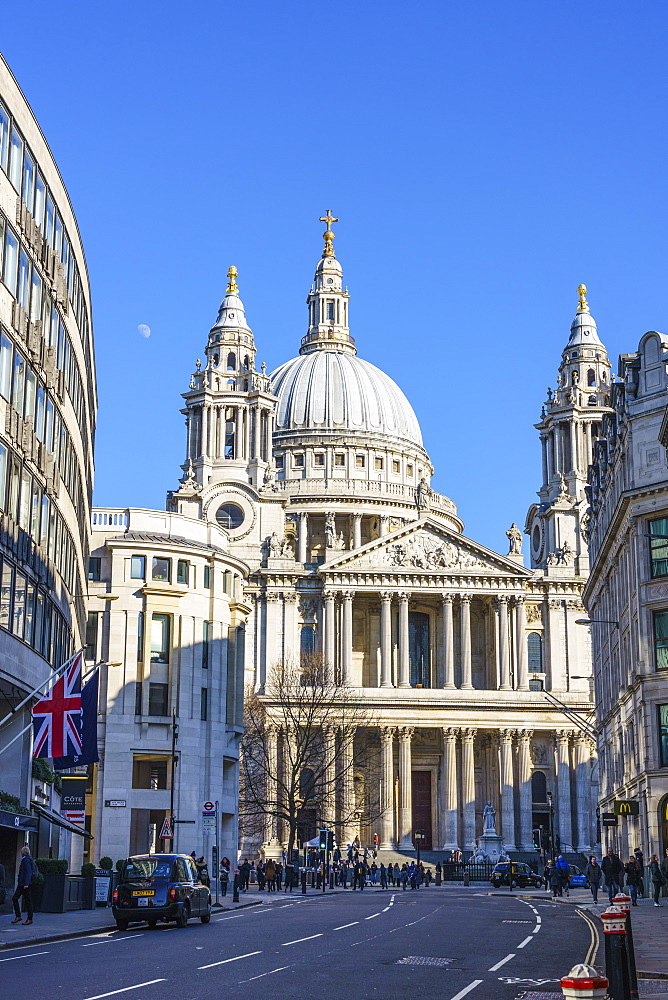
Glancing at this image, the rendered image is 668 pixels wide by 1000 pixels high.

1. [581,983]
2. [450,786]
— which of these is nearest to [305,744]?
[450,786]

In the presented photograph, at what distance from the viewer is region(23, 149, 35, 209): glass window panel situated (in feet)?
130

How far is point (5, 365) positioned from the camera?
1480 inches

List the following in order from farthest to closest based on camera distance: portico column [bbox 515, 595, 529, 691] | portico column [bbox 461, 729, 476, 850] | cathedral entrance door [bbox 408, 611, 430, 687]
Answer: cathedral entrance door [bbox 408, 611, 430, 687] → portico column [bbox 515, 595, 529, 691] → portico column [bbox 461, 729, 476, 850]

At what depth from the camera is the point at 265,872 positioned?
7681cm

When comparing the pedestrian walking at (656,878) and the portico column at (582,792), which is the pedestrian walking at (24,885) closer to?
the pedestrian walking at (656,878)

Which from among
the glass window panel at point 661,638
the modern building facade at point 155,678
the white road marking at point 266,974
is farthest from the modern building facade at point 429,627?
the white road marking at point 266,974

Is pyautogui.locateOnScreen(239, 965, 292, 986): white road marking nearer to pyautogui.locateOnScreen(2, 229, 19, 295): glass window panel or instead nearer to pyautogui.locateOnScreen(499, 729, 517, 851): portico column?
pyautogui.locateOnScreen(2, 229, 19, 295): glass window panel

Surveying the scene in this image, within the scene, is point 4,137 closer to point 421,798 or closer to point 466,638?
point 466,638

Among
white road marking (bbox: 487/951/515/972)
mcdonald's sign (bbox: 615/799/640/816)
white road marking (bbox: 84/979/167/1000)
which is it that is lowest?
white road marking (bbox: 487/951/515/972)

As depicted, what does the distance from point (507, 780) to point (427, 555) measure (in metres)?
18.7

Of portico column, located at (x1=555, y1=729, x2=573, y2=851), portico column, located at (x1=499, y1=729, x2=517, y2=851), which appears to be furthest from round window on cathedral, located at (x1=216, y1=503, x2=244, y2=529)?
portico column, located at (x1=555, y1=729, x2=573, y2=851)

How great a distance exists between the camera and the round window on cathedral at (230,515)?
390 ft

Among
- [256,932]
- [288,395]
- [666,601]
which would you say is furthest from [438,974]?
[288,395]

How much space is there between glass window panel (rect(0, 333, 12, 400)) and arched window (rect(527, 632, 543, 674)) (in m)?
83.5
